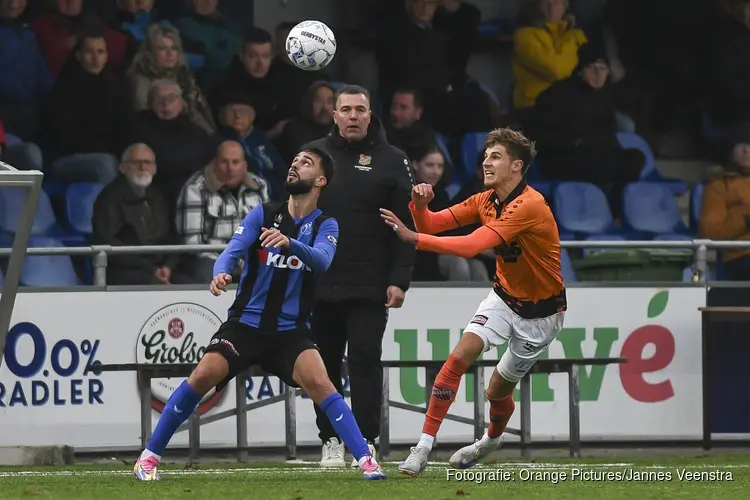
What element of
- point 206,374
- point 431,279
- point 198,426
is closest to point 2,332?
point 206,374

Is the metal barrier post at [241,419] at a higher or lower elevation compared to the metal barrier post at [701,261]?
lower

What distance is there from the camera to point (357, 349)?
33.3 ft

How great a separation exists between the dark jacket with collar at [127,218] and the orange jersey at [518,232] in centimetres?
431

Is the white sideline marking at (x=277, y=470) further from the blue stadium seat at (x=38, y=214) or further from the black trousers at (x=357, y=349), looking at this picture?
the blue stadium seat at (x=38, y=214)

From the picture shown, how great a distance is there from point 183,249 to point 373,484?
4321 millimetres

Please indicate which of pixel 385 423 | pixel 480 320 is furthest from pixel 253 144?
pixel 480 320

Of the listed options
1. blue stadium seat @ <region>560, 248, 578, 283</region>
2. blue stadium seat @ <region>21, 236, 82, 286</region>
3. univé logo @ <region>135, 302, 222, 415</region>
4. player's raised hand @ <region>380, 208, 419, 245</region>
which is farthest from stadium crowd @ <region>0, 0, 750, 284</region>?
player's raised hand @ <region>380, 208, 419, 245</region>

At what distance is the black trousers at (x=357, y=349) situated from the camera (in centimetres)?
1016

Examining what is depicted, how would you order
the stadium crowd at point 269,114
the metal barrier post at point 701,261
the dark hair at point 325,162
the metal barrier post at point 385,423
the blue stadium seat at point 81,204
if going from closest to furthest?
1. the dark hair at point 325,162
2. the metal barrier post at point 385,423
3. the metal barrier post at point 701,261
4. the stadium crowd at point 269,114
5. the blue stadium seat at point 81,204

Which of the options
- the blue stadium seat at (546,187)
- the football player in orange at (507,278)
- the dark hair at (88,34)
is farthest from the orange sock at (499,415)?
the blue stadium seat at (546,187)

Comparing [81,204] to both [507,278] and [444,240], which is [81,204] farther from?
[444,240]

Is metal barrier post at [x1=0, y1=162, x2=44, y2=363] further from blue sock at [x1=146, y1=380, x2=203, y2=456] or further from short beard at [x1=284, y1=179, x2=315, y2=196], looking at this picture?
short beard at [x1=284, y1=179, x2=315, y2=196]

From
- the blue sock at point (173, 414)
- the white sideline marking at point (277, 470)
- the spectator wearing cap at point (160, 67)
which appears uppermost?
the spectator wearing cap at point (160, 67)

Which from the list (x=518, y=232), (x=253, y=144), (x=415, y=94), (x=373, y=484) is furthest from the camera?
(x=415, y=94)
